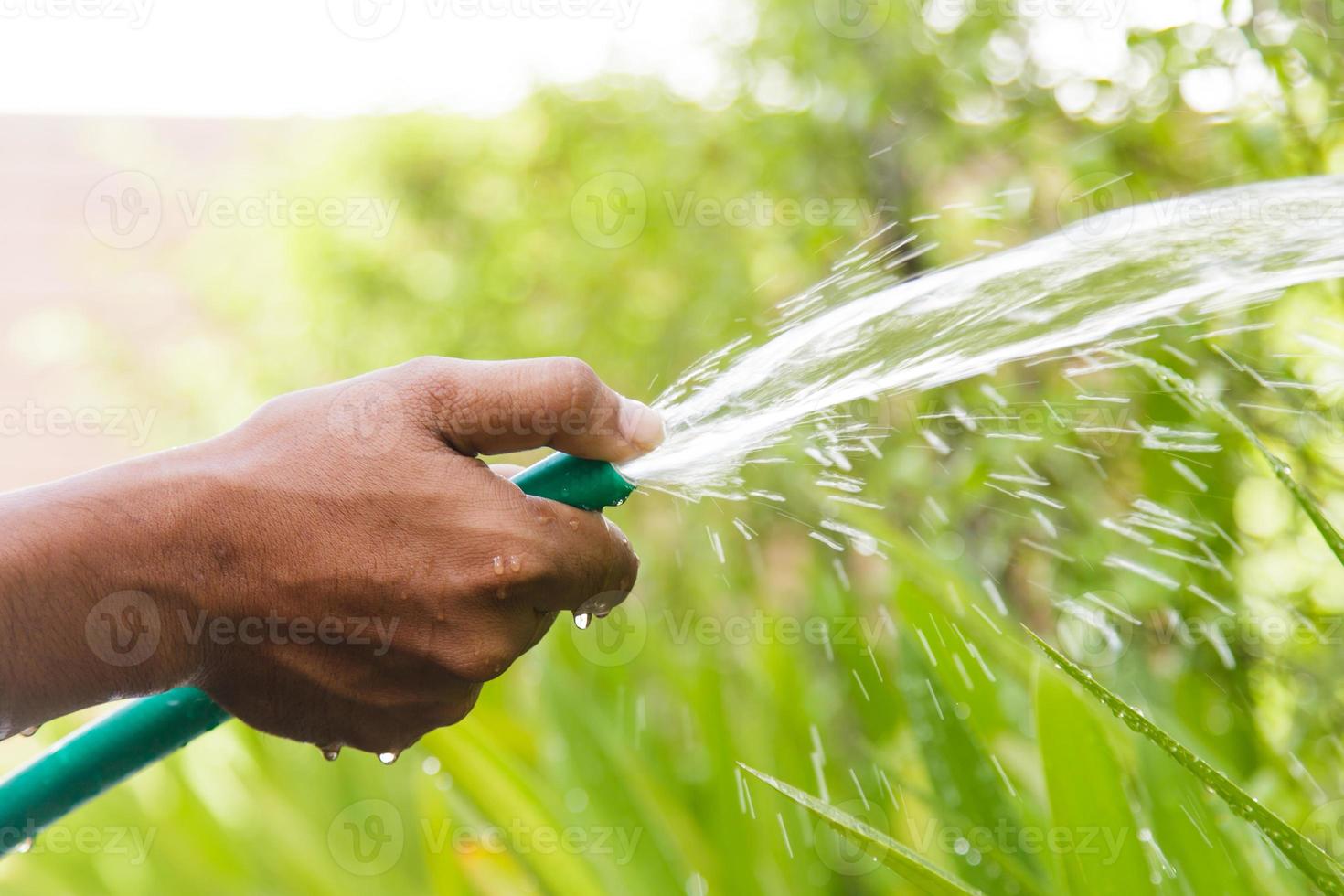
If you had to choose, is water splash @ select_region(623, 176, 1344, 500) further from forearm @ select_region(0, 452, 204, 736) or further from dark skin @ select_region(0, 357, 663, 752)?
forearm @ select_region(0, 452, 204, 736)

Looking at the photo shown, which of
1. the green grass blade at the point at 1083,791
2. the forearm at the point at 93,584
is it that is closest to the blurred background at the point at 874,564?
the green grass blade at the point at 1083,791

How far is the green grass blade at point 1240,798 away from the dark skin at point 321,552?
458 mm

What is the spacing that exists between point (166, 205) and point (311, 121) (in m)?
1.74

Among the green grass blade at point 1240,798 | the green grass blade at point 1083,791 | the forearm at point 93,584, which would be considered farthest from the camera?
the green grass blade at point 1083,791

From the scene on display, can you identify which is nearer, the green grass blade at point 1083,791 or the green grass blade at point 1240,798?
the green grass blade at point 1240,798

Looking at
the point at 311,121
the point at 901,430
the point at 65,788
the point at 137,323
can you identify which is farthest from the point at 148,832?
the point at 137,323

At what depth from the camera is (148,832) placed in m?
2.49

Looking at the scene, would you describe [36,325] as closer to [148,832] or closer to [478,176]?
[478,176]

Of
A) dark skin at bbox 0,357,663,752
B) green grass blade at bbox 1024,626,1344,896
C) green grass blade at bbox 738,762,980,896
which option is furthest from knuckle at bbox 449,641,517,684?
green grass blade at bbox 1024,626,1344,896

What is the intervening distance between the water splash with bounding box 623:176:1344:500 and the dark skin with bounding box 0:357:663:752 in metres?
0.13

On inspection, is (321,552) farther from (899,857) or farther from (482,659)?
(899,857)

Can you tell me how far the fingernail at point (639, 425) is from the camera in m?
1.06

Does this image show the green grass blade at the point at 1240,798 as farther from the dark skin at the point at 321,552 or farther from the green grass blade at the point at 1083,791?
the dark skin at the point at 321,552

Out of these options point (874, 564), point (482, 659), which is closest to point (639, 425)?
point (482, 659)
